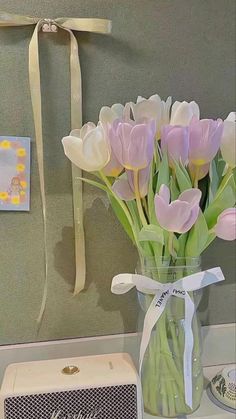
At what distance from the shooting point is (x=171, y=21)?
3.40 ft

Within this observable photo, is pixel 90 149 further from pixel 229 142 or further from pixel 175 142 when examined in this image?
pixel 229 142

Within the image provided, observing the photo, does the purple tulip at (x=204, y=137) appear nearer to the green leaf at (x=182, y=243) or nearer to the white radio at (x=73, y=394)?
the green leaf at (x=182, y=243)

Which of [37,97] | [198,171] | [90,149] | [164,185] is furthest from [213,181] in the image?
[37,97]

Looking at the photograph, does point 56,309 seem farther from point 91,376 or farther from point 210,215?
point 210,215

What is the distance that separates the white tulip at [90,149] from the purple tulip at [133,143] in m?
0.02

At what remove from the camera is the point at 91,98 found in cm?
102

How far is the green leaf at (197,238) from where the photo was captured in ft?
2.88

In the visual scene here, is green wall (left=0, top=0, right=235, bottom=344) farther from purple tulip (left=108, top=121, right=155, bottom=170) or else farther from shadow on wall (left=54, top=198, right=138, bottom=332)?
purple tulip (left=108, top=121, right=155, bottom=170)

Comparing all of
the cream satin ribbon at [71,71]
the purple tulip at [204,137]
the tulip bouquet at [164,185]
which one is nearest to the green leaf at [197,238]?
the tulip bouquet at [164,185]

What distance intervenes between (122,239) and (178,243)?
7.5 inches

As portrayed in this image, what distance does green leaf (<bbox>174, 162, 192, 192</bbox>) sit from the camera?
2.85 feet

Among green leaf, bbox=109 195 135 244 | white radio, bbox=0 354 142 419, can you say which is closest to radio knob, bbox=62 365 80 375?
white radio, bbox=0 354 142 419

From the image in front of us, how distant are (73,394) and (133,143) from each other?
453mm

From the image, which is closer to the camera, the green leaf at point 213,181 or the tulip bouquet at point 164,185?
the tulip bouquet at point 164,185
